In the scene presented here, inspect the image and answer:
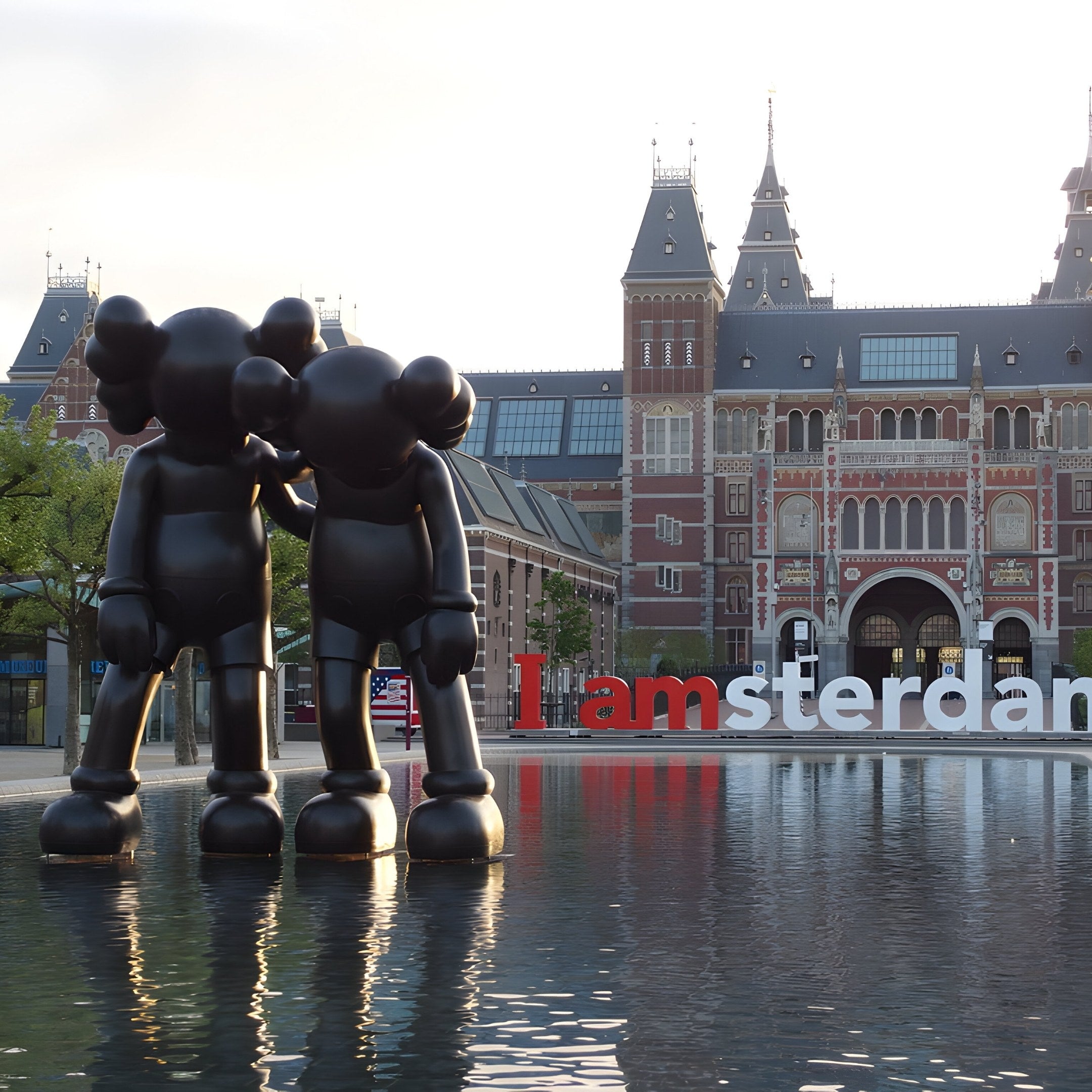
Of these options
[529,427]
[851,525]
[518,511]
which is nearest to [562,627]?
[518,511]

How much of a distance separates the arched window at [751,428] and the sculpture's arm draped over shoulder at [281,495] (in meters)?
57.1

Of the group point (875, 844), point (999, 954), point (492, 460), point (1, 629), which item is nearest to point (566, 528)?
point (492, 460)

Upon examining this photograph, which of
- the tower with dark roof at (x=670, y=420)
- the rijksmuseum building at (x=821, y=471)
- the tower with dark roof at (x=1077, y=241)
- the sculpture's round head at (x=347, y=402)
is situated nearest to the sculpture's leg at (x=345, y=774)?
the sculpture's round head at (x=347, y=402)

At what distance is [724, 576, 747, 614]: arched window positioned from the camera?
67.2 m

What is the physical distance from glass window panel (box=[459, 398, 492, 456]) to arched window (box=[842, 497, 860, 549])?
19057mm

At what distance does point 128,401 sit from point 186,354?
1.82ft

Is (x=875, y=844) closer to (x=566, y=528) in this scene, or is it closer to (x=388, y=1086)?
(x=388, y=1086)

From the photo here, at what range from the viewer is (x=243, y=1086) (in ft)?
16.4

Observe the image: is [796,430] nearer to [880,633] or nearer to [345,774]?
[880,633]

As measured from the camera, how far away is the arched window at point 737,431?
67938 millimetres

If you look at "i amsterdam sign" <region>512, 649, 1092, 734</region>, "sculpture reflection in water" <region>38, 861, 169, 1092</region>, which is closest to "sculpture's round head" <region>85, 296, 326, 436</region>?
"sculpture reflection in water" <region>38, 861, 169, 1092</region>

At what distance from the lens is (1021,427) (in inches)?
2638

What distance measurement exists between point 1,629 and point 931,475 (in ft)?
130

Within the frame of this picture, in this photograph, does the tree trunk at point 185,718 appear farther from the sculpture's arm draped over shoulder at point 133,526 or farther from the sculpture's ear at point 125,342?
the sculpture's ear at point 125,342
